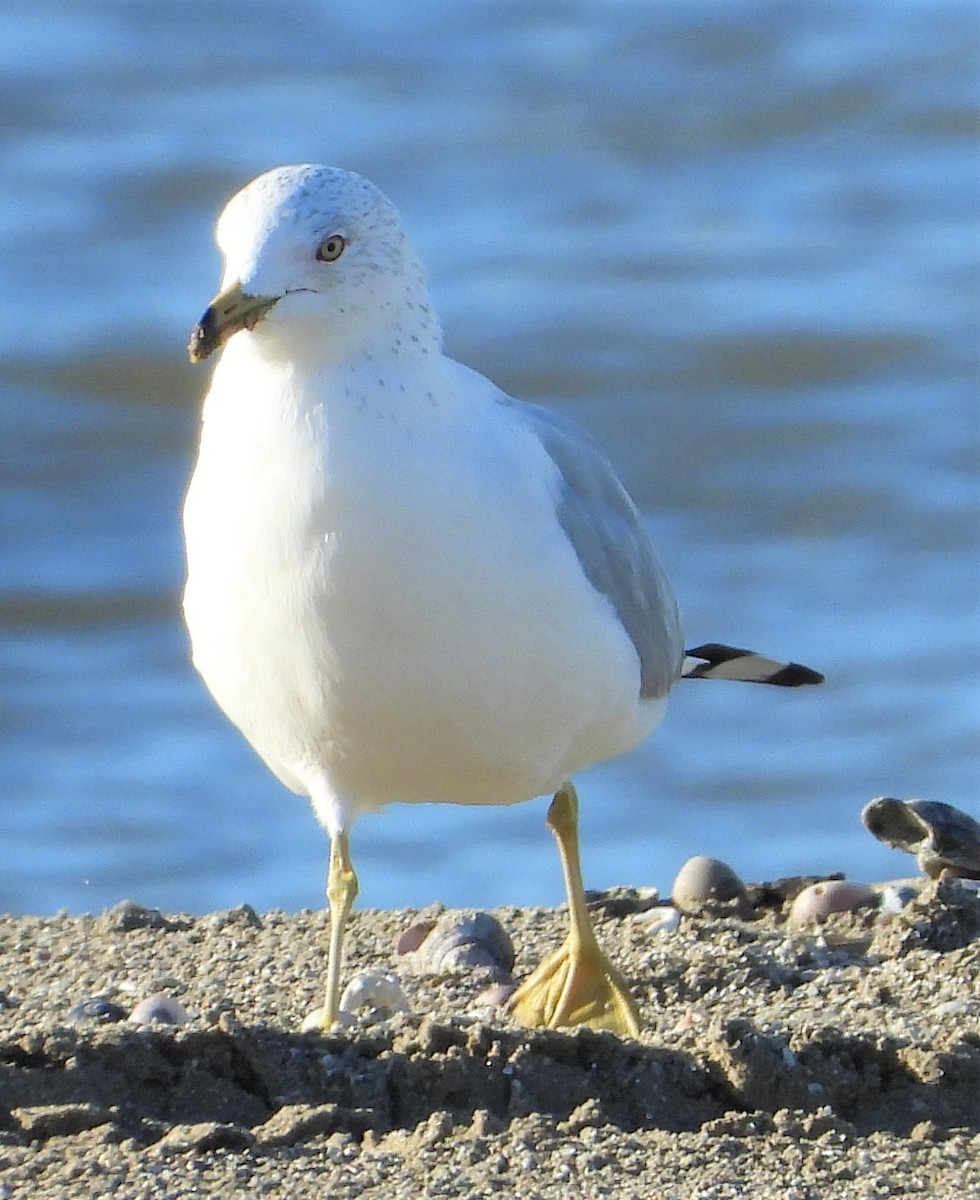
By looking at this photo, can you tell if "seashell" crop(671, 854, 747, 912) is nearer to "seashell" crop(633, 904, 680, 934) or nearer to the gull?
"seashell" crop(633, 904, 680, 934)

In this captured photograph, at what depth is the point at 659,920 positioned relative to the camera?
565 centimetres

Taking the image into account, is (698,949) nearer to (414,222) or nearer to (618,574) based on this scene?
(618,574)

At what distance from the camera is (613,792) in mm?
7820

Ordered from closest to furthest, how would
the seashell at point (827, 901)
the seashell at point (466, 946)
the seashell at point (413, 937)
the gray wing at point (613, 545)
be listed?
the gray wing at point (613, 545) → the seashell at point (466, 946) → the seashell at point (413, 937) → the seashell at point (827, 901)

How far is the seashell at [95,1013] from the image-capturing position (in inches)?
187

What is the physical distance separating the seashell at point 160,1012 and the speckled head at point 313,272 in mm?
1214

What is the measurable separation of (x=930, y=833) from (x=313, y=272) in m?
2.30

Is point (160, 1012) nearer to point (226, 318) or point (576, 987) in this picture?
point (576, 987)

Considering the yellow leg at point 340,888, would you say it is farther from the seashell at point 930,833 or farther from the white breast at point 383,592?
the seashell at point 930,833

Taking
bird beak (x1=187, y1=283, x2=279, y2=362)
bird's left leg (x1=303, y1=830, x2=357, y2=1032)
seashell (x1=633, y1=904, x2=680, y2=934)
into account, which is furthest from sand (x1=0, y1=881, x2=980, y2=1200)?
bird beak (x1=187, y1=283, x2=279, y2=362)

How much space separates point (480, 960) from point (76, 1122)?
156 cm

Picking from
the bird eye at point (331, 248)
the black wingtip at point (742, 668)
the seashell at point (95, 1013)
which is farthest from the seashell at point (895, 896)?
the bird eye at point (331, 248)

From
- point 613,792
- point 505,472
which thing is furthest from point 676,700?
point 505,472

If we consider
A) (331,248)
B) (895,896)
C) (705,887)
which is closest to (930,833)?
(895,896)
